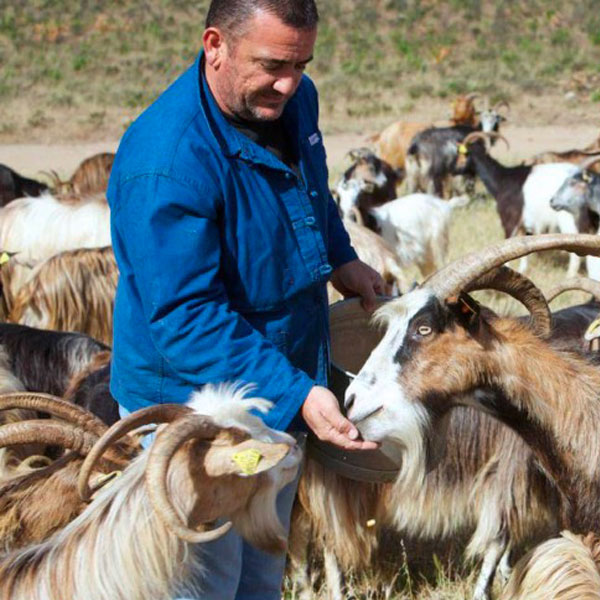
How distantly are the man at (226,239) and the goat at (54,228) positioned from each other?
238 inches

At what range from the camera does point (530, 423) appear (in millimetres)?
3461

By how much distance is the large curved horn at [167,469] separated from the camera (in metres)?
2.46

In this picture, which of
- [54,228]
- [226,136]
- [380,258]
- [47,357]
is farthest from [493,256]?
[54,228]

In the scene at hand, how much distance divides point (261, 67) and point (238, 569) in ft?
4.51

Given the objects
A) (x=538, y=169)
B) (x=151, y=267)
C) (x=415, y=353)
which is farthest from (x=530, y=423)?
(x=538, y=169)

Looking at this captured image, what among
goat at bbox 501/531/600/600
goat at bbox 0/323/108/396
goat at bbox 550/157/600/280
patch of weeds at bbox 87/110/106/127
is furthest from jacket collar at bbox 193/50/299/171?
patch of weeds at bbox 87/110/106/127

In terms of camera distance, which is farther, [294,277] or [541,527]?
[541,527]

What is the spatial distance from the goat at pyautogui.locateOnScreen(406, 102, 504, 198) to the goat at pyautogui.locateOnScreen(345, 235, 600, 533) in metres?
12.3

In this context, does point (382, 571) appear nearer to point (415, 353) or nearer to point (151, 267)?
point (415, 353)

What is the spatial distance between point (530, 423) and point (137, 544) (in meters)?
1.40

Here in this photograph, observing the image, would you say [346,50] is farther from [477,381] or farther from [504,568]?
[477,381]

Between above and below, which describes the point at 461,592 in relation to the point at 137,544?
below


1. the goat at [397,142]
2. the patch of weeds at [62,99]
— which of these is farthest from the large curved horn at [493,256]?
the patch of weeds at [62,99]

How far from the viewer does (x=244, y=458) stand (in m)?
2.66
